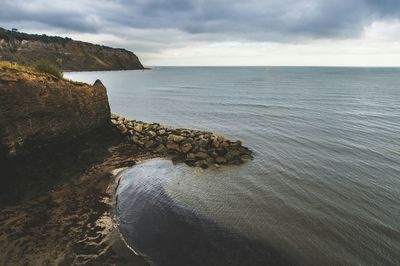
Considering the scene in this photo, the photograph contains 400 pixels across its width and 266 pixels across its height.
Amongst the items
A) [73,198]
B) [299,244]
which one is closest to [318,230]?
[299,244]

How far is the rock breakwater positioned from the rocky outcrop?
16.2ft

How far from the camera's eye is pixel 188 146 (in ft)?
94.8

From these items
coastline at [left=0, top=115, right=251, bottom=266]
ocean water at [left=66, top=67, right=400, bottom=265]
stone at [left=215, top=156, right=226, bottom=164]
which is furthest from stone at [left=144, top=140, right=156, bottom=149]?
stone at [left=215, top=156, right=226, bottom=164]

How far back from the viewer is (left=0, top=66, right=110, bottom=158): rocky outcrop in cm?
1966

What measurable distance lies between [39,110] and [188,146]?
41.4 ft

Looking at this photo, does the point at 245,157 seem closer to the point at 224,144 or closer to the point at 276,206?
the point at 224,144

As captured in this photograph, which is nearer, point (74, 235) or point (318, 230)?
point (74, 235)

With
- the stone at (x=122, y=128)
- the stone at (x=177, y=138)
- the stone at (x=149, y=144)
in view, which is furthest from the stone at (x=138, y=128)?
the stone at (x=177, y=138)

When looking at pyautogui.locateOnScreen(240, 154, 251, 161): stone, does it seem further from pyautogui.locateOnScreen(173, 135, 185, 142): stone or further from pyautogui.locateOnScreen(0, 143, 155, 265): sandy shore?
pyautogui.locateOnScreen(0, 143, 155, 265): sandy shore

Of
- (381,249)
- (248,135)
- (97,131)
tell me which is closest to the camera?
(381,249)

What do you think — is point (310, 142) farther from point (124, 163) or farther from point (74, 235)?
point (74, 235)

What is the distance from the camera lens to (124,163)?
25797 mm

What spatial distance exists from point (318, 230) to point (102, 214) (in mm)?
11466

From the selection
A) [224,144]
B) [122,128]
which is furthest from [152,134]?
[224,144]
